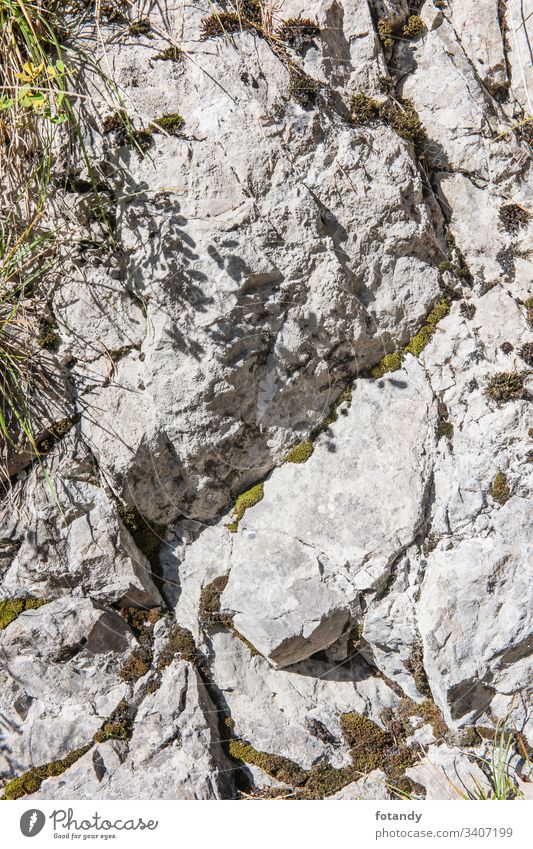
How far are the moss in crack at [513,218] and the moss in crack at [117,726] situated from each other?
5.03 metres

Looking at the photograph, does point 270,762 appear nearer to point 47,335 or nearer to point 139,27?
point 47,335

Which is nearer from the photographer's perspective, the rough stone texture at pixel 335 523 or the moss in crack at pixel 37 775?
the moss in crack at pixel 37 775

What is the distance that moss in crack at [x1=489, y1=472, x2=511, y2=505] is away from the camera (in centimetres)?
429

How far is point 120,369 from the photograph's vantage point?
4461mm

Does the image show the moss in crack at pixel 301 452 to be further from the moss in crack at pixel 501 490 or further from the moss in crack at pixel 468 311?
the moss in crack at pixel 468 311

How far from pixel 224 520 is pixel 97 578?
1.13 m

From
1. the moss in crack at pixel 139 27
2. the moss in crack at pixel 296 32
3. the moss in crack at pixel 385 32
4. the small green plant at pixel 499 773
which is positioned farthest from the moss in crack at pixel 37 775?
the moss in crack at pixel 385 32

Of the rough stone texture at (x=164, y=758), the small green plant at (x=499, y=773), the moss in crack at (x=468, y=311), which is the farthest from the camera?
the moss in crack at (x=468, y=311)

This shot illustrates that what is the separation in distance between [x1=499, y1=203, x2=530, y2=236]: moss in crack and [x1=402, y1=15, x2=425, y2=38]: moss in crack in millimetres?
1722

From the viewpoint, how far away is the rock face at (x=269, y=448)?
4.29 metres

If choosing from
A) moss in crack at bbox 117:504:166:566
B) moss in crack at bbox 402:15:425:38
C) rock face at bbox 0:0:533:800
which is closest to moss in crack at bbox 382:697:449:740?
rock face at bbox 0:0:533:800


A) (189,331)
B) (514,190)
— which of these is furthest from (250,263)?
(514,190)

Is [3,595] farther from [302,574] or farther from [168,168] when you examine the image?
[168,168]

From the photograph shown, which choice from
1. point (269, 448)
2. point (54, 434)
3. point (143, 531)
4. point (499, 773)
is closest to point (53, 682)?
point (143, 531)
